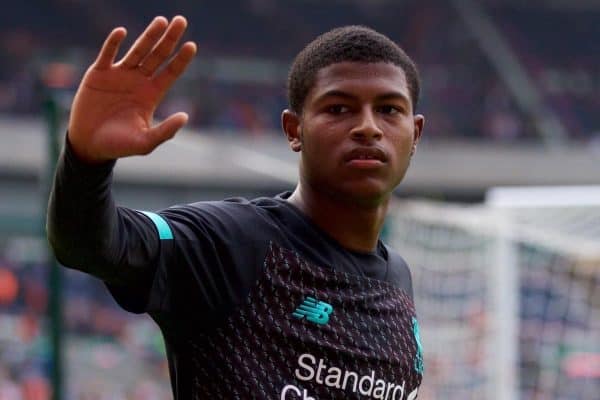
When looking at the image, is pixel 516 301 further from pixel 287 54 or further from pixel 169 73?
pixel 287 54

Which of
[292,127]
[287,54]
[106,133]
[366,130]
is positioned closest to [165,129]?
[106,133]

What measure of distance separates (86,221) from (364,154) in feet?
1.99

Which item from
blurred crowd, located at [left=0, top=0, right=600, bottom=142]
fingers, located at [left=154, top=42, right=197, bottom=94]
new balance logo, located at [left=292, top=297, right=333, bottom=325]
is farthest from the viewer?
blurred crowd, located at [left=0, top=0, right=600, bottom=142]

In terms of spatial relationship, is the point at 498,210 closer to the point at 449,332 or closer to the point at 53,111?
the point at 449,332

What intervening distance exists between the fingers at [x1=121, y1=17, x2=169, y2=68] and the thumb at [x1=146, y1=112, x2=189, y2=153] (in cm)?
11

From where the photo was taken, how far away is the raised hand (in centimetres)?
167

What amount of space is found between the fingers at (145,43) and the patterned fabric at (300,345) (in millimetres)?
513

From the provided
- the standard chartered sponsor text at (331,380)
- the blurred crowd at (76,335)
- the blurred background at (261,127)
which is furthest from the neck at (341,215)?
the blurred crowd at (76,335)

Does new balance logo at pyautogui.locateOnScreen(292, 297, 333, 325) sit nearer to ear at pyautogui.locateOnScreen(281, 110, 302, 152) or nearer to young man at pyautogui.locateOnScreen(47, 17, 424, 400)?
young man at pyautogui.locateOnScreen(47, 17, 424, 400)

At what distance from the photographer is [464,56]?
867 inches

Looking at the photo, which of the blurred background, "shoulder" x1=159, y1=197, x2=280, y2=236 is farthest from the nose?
the blurred background

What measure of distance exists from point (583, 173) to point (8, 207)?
10577 millimetres

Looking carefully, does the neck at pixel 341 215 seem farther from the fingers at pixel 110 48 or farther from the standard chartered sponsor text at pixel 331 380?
the fingers at pixel 110 48

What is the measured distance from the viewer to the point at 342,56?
2158 millimetres
